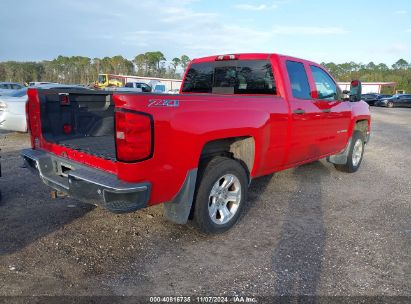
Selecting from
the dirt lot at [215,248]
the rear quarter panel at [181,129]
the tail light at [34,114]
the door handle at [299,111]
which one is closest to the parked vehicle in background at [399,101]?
the dirt lot at [215,248]

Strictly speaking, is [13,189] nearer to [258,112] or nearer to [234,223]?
[234,223]

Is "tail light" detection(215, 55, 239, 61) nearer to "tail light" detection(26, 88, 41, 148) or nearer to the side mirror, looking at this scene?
the side mirror

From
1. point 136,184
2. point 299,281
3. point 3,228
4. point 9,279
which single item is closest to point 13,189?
point 3,228

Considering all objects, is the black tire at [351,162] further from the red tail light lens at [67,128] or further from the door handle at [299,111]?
the red tail light lens at [67,128]

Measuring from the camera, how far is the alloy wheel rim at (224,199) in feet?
12.0

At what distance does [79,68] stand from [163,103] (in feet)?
305

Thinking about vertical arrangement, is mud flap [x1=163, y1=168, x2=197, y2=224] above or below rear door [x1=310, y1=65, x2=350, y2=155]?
below

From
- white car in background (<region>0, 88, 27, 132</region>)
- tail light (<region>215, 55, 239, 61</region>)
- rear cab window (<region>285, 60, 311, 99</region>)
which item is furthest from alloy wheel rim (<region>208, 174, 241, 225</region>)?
white car in background (<region>0, 88, 27, 132</region>)

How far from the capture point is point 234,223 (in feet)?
13.0

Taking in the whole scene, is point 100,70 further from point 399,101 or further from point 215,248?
point 215,248

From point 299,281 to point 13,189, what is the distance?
4.37 meters

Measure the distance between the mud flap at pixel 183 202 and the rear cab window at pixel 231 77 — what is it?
184 centimetres

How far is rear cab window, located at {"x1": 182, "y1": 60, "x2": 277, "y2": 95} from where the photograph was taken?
446 centimetres

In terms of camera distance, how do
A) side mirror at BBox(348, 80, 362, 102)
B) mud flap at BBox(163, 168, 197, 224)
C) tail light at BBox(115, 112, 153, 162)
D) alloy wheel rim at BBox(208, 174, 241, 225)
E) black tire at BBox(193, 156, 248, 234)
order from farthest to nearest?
1. side mirror at BBox(348, 80, 362, 102)
2. alloy wheel rim at BBox(208, 174, 241, 225)
3. black tire at BBox(193, 156, 248, 234)
4. mud flap at BBox(163, 168, 197, 224)
5. tail light at BBox(115, 112, 153, 162)
